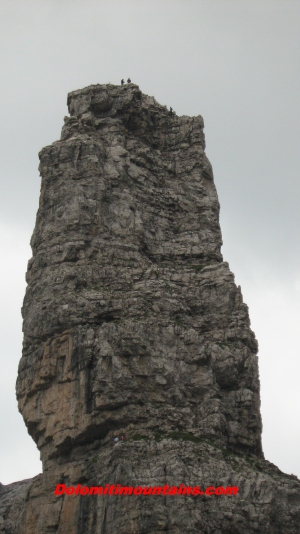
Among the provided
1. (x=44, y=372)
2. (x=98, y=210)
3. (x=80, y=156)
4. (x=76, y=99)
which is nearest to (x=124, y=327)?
(x=44, y=372)

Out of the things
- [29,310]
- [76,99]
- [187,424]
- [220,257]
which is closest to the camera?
[187,424]

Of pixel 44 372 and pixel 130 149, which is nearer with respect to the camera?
pixel 44 372

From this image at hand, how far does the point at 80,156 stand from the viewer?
210 ft

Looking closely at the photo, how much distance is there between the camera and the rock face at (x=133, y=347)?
5059 cm

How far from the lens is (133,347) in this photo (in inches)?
2176

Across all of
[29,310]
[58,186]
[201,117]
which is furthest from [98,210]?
[201,117]

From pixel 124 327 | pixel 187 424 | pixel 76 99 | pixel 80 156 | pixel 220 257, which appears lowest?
pixel 187 424

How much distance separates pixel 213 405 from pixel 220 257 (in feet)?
39.2

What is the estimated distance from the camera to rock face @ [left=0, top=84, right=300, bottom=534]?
50.6 metres

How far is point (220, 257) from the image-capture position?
207 feet

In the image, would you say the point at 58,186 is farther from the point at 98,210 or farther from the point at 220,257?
the point at 220,257

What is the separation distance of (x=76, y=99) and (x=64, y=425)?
970 inches

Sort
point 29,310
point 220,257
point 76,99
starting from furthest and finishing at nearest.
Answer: point 76,99
point 220,257
point 29,310

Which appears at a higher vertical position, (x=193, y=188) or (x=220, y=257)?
(x=193, y=188)
